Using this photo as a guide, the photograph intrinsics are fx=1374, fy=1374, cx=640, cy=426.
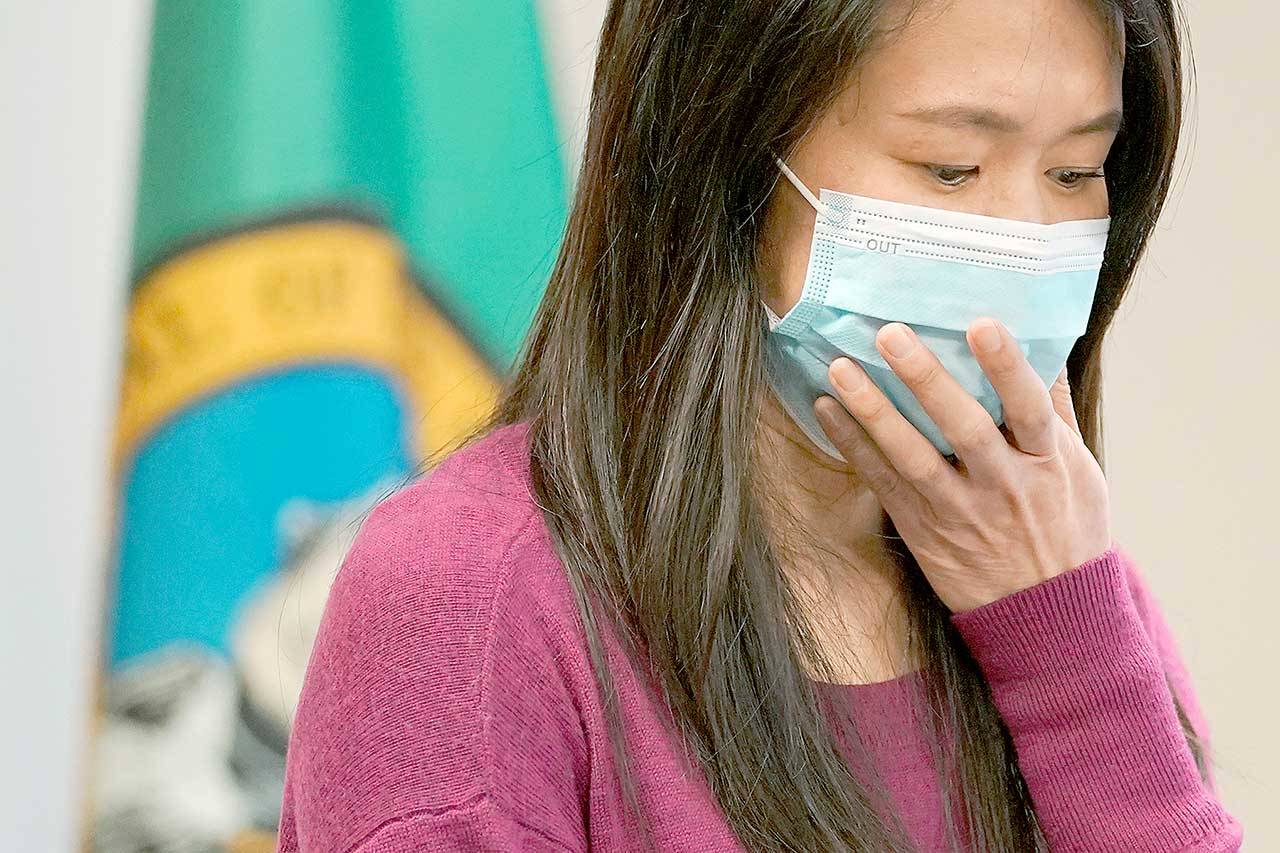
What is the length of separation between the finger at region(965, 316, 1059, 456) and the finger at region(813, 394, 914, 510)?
88mm

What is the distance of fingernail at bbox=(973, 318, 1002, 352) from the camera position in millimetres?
892

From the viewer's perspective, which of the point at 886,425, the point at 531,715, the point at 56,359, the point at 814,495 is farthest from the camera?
the point at 56,359

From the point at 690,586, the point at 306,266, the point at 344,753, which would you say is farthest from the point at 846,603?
the point at 306,266

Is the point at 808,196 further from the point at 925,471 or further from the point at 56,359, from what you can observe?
the point at 56,359

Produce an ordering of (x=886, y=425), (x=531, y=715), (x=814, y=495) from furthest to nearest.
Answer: (x=814, y=495) → (x=886, y=425) → (x=531, y=715)

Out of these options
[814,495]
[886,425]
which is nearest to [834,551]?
[814,495]

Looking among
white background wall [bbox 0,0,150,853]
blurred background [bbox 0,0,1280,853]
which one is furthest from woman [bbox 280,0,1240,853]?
white background wall [bbox 0,0,150,853]

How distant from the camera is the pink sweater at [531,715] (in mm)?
783

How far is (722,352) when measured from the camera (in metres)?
0.91

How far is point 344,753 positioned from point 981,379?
19.2 inches

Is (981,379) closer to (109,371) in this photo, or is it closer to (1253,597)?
(109,371)

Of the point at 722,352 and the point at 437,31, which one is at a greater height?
the point at 437,31

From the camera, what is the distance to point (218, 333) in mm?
1336

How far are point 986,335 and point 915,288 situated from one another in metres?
0.06
